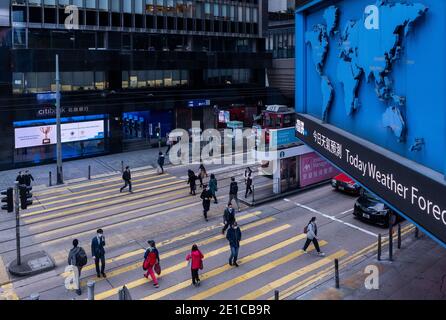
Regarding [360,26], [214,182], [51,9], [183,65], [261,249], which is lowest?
[261,249]

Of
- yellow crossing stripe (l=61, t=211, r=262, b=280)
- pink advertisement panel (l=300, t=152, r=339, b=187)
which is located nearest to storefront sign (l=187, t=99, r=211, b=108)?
pink advertisement panel (l=300, t=152, r=339, b=187)

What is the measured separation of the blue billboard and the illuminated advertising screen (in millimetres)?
24771

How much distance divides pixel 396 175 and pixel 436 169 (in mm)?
883

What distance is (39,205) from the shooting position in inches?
917

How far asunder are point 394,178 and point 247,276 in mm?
7359

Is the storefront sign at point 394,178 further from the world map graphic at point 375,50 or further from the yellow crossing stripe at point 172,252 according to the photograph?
the yellow crossing stripe at point 172,252

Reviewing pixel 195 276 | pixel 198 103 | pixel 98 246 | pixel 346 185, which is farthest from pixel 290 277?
pixel 198 103

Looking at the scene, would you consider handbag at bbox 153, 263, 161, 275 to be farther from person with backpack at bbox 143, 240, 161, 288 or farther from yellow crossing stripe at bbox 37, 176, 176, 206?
yellow crossing stripe at bbox 37, 176, 176, 206

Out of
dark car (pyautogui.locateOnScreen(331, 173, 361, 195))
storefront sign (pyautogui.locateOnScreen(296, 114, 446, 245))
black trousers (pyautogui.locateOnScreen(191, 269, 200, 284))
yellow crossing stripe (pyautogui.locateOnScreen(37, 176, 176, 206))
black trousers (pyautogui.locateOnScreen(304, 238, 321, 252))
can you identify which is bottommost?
black trousers (pyautogui.locateOnScreen(191, 269, 200, 284))

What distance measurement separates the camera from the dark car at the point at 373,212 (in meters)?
18.9

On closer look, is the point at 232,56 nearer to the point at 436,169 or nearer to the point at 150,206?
the point at 150,206

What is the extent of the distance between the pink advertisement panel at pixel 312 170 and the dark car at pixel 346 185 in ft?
4.29

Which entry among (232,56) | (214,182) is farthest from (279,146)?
(232,56)

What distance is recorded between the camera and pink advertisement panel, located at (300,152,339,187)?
990 inches
